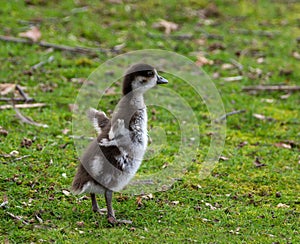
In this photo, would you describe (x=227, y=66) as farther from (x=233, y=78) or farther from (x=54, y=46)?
(x=54, y=46)

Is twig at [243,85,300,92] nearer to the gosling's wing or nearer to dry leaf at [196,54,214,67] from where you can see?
dry leaf at [196,54,214,67]

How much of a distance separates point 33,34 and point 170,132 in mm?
4606

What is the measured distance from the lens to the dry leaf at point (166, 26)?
45.8 feet

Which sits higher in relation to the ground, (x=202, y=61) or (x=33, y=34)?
(x=33, y=34)

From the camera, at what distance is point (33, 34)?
1254cm

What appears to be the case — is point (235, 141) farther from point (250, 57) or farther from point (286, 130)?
point (250, 57)

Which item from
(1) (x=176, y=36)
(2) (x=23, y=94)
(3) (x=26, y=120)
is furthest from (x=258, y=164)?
(1) (x=176, y=36)

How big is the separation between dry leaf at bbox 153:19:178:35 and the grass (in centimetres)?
17

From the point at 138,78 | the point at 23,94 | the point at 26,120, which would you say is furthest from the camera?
the point at 23,94

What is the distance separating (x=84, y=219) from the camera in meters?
6.53

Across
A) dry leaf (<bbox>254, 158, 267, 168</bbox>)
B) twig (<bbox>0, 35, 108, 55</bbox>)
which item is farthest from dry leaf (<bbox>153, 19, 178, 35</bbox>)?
dry leaf (<bbox>254, 158, 267, 168</bbox>)

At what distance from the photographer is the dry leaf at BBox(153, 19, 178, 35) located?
13969mm

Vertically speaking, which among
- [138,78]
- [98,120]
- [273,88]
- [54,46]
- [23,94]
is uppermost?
[138,78]

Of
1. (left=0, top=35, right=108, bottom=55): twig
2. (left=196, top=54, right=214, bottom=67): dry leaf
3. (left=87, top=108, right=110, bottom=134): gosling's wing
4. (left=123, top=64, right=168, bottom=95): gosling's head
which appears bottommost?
(left=196, top=54, right=214, bottom=67): dry leaf
